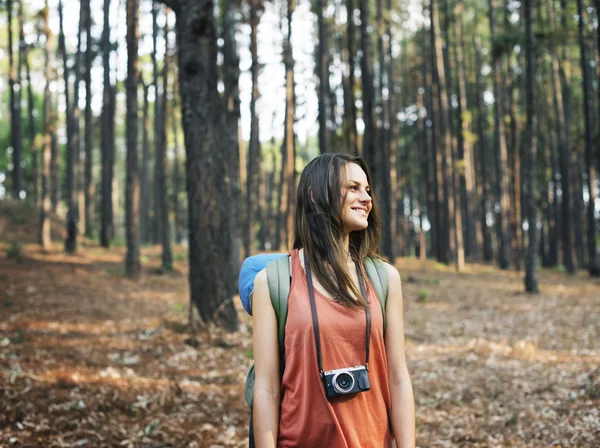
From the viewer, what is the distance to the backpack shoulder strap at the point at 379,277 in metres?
2.21

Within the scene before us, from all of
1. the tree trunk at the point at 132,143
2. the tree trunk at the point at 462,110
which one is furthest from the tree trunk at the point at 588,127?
the tree trunk at the point at 132,143

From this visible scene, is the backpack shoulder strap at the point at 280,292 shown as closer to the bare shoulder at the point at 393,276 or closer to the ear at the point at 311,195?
the ear at the point at 311,195

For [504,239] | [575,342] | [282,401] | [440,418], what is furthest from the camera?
[504,239]

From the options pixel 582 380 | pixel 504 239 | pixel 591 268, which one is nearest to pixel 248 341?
pixel 582 380

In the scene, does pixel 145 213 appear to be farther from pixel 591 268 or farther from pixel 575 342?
pixel 575 342

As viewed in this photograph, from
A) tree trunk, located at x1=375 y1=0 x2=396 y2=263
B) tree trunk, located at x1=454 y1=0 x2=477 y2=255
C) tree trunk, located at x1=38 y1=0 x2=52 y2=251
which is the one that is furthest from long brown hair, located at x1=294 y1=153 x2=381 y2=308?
tree trunk, located at x1=454 y1=0 x2=477 y2=255

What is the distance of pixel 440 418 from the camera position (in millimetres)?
5887

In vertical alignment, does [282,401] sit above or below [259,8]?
below

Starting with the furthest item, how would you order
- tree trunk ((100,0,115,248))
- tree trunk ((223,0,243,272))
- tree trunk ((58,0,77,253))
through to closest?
1. tree trunk ((100,0,115,248))
2. tree trunk ((58,0,77,253))
3. tree trunk ((223,0,243,272))

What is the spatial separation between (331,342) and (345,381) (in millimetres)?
154

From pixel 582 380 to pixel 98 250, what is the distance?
1656cm

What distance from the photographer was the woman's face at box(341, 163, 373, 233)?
7.34 ft

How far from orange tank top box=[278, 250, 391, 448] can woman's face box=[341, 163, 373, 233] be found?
34cm

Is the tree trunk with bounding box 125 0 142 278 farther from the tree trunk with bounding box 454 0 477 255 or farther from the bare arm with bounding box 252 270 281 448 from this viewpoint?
the tree trunk with bounding box 454 0 477 255
